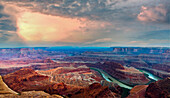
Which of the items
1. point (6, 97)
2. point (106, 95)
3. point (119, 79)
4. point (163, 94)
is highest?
point (6, 97)

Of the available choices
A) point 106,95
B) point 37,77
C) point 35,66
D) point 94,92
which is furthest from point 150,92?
point 35,66

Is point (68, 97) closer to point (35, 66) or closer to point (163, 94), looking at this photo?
point (163, 94)

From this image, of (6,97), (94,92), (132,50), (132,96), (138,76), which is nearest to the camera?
(6,97)

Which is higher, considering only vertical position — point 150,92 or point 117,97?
point 150,92

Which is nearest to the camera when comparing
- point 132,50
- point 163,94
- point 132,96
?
point 163,94

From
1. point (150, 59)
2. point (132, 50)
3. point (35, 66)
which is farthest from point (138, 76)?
point (132, 50)

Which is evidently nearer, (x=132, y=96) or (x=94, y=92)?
(x=94, y=92)

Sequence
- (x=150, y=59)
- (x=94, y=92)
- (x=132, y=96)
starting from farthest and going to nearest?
(x=150, y=59)
(x=132, y=96)
(x=94, y=92)

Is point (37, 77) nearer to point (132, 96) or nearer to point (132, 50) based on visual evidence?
point (132, 96)

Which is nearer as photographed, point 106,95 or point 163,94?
point 163,94

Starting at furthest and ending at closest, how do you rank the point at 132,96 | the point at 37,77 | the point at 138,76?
1. the point at 138,76
2. the point at 37,77
3. the point at 132,96
